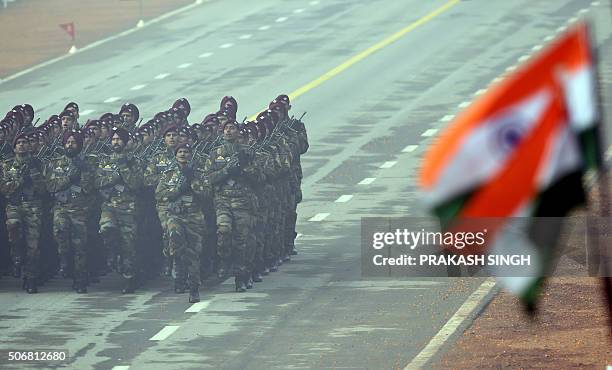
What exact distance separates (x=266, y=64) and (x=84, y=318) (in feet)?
72.1

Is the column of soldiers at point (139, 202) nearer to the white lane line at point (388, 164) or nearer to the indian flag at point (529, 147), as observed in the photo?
the white lane line at point (388, 164)

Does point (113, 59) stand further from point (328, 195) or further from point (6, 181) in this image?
point (6, 181)

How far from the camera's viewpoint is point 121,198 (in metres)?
26.0

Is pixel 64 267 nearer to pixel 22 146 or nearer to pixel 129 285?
pixel 129 285

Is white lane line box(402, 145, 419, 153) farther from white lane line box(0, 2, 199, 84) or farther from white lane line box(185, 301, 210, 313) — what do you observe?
white lane line box(185, 301, 210, 313)

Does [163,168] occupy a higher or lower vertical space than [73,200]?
higher

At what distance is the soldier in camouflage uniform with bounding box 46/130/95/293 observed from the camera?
26.0 m

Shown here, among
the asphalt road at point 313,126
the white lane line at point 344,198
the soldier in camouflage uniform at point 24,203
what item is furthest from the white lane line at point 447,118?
the soldier in camouflage uniform at point 24,203

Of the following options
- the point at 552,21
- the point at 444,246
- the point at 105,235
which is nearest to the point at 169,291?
the point at 105,235

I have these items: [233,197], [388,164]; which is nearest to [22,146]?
[233,197]

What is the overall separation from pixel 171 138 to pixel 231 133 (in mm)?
790

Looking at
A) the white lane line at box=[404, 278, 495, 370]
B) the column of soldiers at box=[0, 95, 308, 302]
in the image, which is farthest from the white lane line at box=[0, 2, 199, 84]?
the white lane line at box=[404, 278, 495, 370]

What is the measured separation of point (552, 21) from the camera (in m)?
49.2

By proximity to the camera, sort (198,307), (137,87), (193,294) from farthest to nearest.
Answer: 1. (137,87)
2. (193,294)
3. (198,307)
